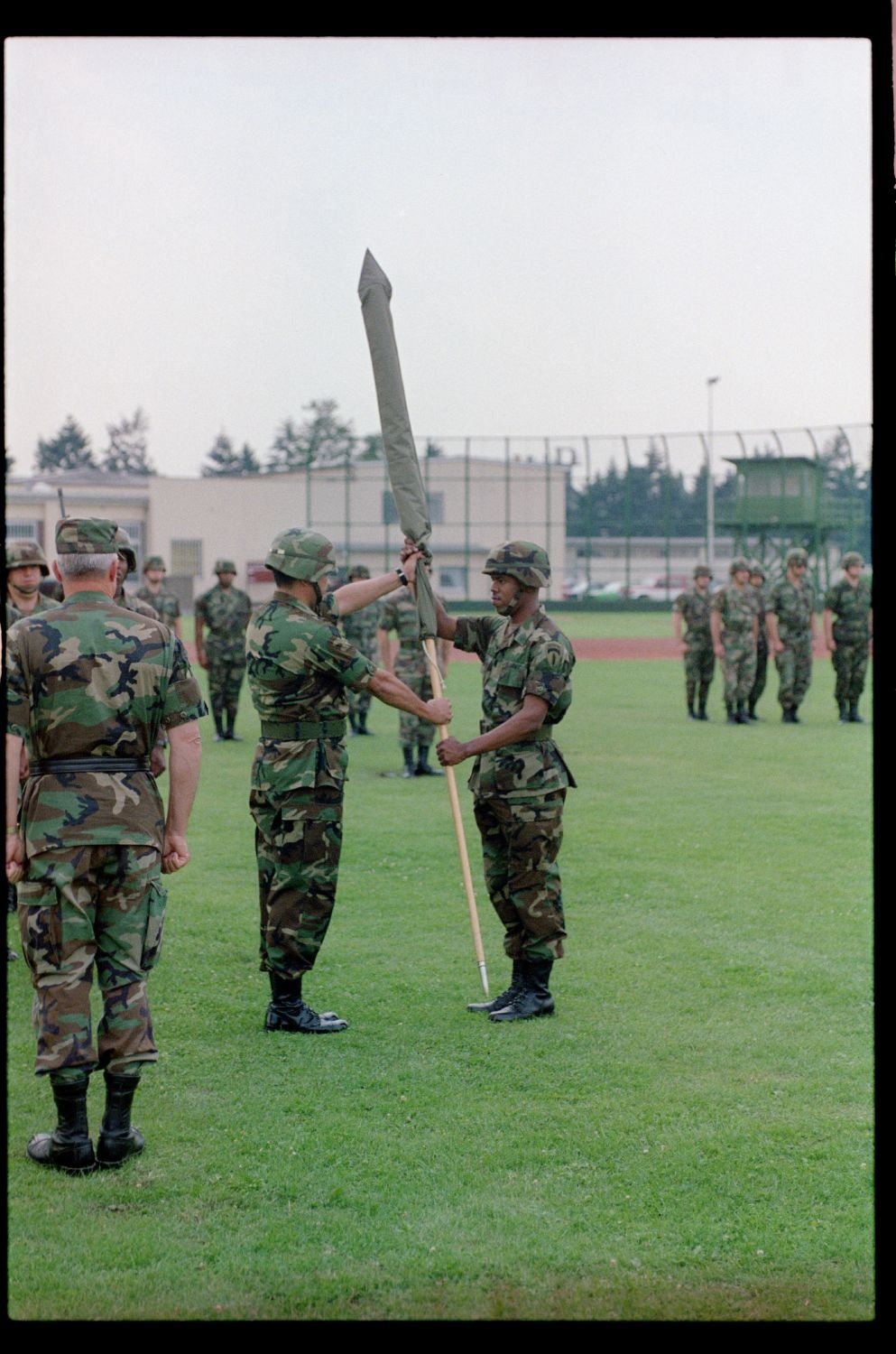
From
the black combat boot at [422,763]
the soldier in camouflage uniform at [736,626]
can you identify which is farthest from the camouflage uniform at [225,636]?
the soldier in camouflage uniform at [736,626]

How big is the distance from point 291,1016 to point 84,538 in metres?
2.47

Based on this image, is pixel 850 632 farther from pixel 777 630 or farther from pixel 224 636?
pixel 224 636

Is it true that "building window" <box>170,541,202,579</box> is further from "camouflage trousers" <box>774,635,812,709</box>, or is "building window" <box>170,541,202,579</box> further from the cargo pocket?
the cargo pocket

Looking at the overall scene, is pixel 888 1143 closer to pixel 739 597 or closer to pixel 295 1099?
pixel 295 1099

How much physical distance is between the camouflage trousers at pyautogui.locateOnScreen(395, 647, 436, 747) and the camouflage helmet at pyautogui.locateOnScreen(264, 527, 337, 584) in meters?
7.71

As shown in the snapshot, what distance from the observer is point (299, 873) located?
6.42 m

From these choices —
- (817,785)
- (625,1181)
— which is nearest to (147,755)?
(625,1181)

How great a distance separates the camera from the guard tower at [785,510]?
4750 centimetres

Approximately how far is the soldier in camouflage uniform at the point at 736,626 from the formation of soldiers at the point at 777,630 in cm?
1

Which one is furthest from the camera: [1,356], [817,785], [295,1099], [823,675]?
[823,675]

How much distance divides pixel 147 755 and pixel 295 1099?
1489 millimetres

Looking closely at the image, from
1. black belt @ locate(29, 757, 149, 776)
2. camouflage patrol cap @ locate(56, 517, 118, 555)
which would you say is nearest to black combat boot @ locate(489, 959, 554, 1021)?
black belt @ locate(29, 757, 149, 776)

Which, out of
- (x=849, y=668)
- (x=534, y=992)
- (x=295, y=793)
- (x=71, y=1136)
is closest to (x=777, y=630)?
(x=849, y=668)

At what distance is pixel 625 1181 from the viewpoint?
477 centimetres
